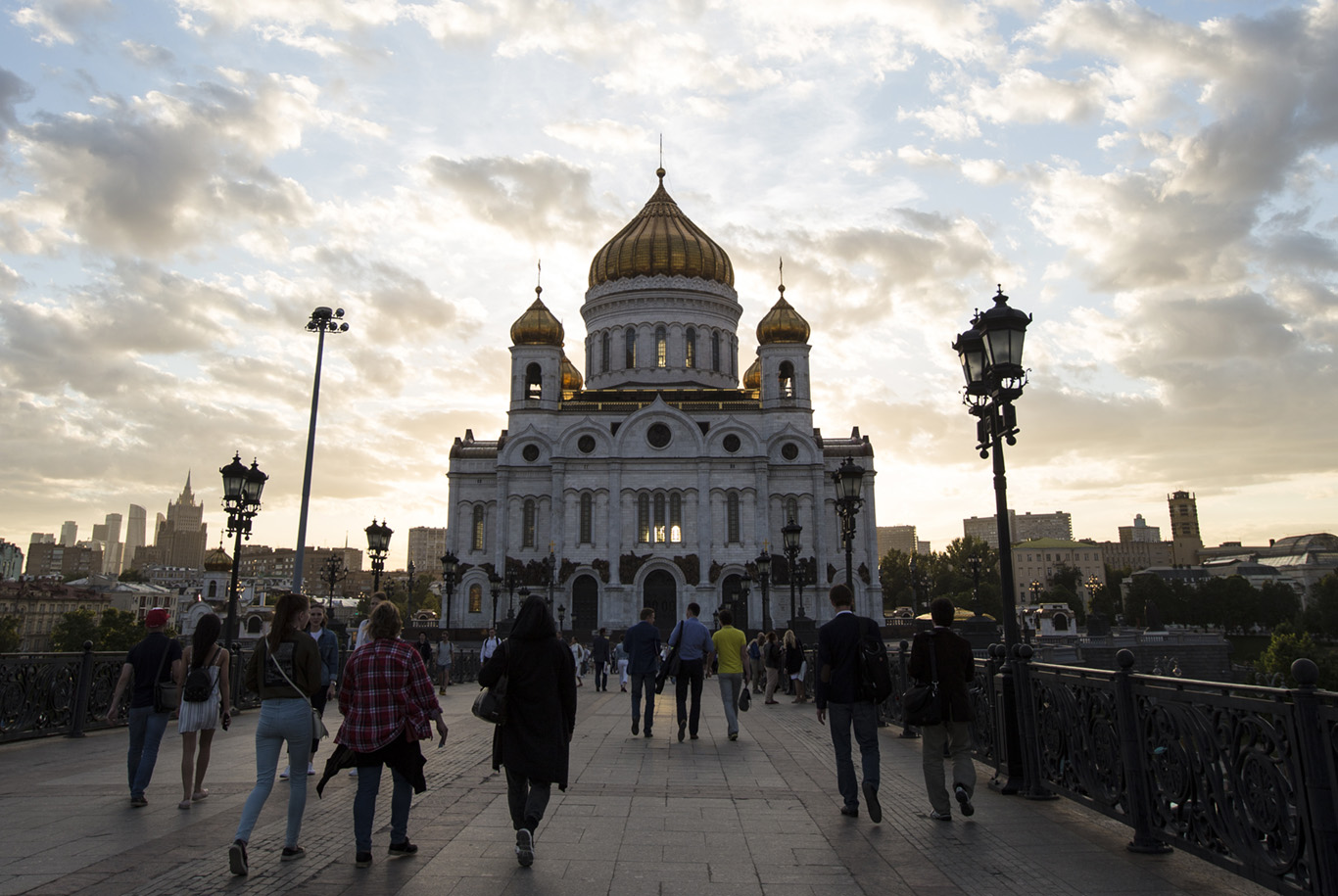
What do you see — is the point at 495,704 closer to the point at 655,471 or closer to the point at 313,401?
the point at 313,401

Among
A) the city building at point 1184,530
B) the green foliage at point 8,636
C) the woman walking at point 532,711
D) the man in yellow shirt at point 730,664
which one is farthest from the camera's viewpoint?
the city building at point 1184,530

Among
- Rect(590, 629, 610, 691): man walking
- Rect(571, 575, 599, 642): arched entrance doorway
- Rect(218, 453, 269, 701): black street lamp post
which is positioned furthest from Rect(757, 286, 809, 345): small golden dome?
Rect(218, 453, 269, 701): black street lamp post

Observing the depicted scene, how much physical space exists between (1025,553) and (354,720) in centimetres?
14310

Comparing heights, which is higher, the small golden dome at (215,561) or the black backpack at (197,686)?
the small golden dome at (215,561)

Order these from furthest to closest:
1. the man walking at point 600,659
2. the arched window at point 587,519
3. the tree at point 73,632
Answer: the tree at point 73,632, the arched window at point 587,519, the man walking at point 600,659

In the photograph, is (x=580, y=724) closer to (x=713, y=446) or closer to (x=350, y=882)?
(x=350, y=882)

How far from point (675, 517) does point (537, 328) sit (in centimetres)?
1358

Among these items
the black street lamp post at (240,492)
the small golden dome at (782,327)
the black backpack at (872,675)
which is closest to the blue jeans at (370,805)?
the black backpack at (872,675)

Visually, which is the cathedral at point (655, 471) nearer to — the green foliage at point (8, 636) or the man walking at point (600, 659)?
the man walking at point (600, 659)

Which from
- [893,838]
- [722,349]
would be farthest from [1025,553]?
[893,838]

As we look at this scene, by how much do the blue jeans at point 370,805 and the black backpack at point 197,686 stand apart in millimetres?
2735

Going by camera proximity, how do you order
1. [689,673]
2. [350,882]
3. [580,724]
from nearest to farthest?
[350,882], [689,673], [580,724]

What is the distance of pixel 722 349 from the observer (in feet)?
179

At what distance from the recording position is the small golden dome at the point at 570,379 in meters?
55.9
